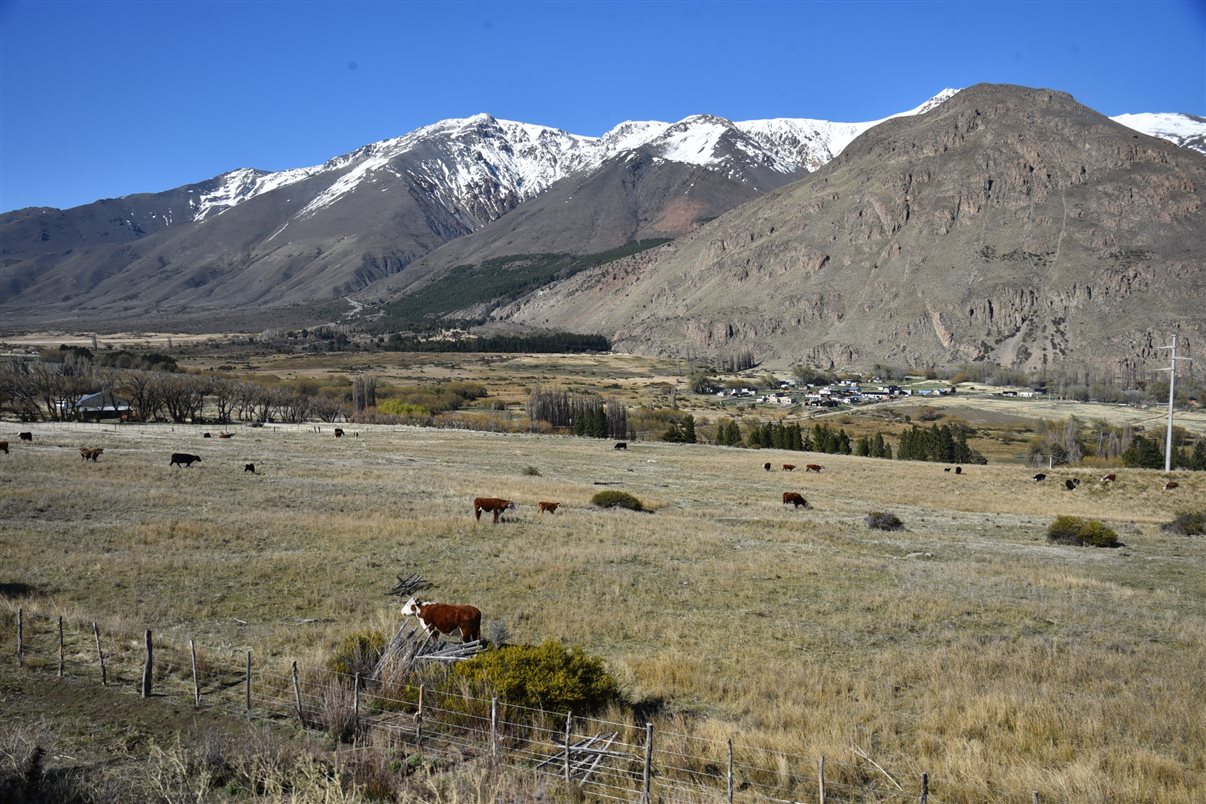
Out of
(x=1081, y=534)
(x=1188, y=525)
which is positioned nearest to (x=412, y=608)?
(x=1081, y=534)

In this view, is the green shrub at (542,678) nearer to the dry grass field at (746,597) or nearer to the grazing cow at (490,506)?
the dry grass field at (746,597)

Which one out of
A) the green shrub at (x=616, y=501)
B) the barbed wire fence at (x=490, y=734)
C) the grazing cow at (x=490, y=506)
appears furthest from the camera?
the green shrub at (x=616, y=501)

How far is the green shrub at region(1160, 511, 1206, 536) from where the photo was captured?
3397 cm

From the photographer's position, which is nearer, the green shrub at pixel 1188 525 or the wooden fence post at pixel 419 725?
the wooden fence post at pixel 419 725

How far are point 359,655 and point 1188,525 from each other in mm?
36398

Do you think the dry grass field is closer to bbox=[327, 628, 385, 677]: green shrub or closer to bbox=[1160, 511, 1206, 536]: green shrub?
bbox=[1160, 511, 1206, 536]: green shrub

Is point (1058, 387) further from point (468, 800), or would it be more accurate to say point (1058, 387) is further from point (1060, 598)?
point (468, 800)

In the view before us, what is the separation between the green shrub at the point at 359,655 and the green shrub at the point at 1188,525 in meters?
35.7

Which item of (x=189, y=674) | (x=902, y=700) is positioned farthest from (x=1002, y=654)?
(x=189, y=674)

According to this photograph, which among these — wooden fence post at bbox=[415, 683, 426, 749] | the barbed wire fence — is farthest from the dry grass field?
wooden fence post at bbox=[415, 683, 426, 749]

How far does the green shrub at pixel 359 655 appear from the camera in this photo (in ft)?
40.0

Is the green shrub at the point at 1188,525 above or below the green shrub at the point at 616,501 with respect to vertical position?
above

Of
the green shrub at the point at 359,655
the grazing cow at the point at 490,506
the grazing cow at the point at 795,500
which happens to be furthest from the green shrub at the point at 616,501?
the green shrub at the point at 359,655

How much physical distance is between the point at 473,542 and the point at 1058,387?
177m
